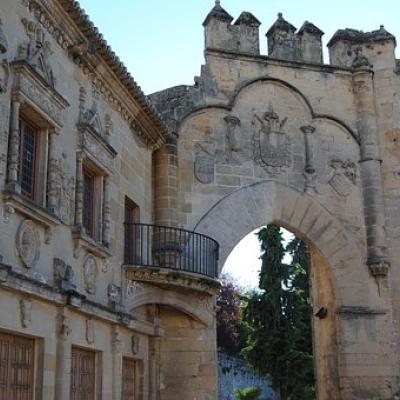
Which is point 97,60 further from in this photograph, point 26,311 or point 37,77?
point 26,311

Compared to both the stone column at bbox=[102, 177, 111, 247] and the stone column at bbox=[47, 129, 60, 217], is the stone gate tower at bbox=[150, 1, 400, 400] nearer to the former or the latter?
the stone column at bbox=[102, 177, 111, 247]

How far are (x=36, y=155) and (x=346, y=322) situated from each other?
7811 mm

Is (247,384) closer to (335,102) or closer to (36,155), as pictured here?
(335,102)

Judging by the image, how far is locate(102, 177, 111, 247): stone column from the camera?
33.5 feet

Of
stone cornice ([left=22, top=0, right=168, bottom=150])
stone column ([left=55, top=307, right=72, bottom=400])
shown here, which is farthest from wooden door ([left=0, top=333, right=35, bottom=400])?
stone cornice ([left=22, top=0, right=168, bottom=150])

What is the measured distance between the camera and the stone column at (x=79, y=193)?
9203mm

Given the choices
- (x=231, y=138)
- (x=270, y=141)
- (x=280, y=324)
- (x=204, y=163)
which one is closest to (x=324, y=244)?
(x=270, y=141)

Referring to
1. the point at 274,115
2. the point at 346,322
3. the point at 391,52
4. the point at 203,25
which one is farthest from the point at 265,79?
the point at 346,322

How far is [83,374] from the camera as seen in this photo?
9.34m

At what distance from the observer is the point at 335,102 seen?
50.1 ft

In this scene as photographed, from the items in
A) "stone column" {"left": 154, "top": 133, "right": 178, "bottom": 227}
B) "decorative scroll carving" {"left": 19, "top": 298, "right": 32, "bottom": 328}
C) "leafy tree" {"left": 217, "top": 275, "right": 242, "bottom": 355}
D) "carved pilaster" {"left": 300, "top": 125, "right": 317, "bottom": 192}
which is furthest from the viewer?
"leafy tree" {"left": 217, "top": 275, "right": 242, "bottom": 355}

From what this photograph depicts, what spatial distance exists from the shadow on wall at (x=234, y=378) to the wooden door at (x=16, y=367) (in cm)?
1873

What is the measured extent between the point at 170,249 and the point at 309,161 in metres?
3.99

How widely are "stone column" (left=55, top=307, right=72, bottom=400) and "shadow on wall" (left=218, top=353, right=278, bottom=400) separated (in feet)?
59.2
